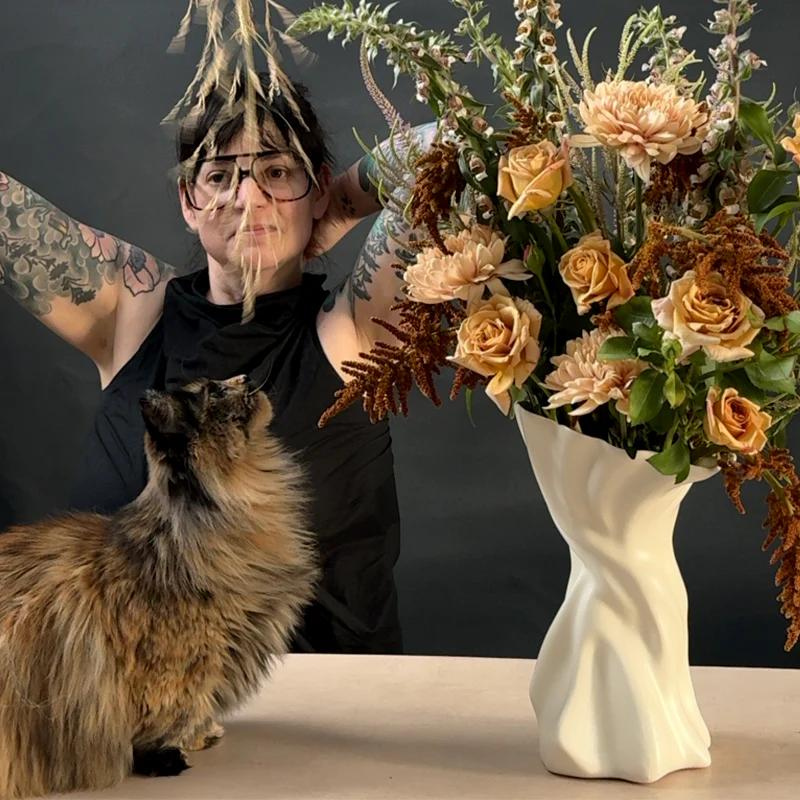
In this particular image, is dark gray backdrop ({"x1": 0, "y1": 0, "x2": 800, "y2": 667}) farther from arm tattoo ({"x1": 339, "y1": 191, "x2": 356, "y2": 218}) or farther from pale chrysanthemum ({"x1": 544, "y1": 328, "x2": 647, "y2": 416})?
pale chrysanthemum ({"x1": 544, "y1": 328, "x2": 647, "y2": 416})

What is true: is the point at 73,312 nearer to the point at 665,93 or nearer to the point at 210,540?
the point at 210,540

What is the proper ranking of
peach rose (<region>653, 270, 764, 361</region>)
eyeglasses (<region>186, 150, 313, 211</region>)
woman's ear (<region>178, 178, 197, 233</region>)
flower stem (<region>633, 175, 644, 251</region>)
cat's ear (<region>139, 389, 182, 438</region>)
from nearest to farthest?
1. peach rose (<region>653, 270, 764, 361</region>)
2. flower stem (<region>633, 175, 644, 251</region>)
3. cat's ear (<region>139, 389, 182, 438</region>)
4. eyeglasses (<region>186, 150, 313, 211</region>)
5. woman's ear (<region>178, 178, 197, 233</region>)

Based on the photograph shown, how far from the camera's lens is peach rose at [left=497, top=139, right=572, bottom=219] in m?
0.94

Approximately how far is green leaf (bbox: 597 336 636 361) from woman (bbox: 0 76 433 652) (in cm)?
93

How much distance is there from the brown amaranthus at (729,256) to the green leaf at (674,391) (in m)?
0.08

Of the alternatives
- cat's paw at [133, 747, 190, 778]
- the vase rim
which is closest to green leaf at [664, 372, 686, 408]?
the vase rim

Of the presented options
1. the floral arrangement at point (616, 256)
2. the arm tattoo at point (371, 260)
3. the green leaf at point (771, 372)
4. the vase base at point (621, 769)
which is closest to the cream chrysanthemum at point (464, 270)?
the floral arrangement at point (616, 256)

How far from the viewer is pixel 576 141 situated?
970mm

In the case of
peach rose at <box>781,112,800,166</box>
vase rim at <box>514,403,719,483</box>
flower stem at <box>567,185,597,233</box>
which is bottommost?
vase rim at <box>514,403,719,483</box>

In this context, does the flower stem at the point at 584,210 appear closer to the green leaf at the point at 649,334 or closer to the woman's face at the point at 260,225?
the green leaf at the point at 649,334

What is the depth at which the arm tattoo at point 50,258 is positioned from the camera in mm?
1900

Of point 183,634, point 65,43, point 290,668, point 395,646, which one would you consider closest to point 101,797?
point 183,634

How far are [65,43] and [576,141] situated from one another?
1381 millimetres

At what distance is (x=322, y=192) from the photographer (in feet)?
6.34
